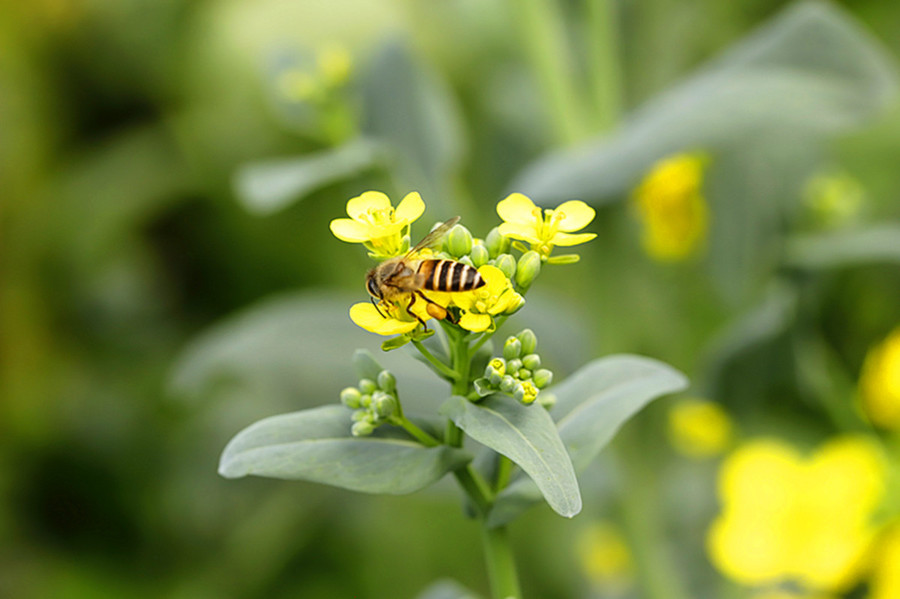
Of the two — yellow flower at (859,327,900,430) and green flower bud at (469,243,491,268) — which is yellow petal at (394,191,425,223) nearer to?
green flower bud at (469,243,491,268)

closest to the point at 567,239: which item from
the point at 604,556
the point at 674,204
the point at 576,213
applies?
the point at 576,213

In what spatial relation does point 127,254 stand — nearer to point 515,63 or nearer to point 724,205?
point 515,63

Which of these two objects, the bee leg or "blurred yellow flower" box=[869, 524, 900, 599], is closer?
the bee leg

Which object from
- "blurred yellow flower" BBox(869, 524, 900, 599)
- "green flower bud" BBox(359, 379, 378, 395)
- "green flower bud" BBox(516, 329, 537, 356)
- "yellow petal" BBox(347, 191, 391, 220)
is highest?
"yellow petal" BBox(347, 191, 391, 220)

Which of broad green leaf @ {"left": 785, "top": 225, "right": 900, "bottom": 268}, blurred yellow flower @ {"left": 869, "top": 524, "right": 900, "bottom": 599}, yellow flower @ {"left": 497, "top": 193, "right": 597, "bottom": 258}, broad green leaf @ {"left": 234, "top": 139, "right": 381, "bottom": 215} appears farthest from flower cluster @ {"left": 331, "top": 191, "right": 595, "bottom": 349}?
blurred yellow flower @ {"left": 869, "top": 524, "right": 900, "bottom": 599}

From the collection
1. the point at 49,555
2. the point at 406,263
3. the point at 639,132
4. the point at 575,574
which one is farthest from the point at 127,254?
the point at 406,263

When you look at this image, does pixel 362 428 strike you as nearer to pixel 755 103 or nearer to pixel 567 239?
pixel 567 239

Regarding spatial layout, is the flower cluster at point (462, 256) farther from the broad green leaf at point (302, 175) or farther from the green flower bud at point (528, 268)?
the broad green leaf at point (302, 175)
